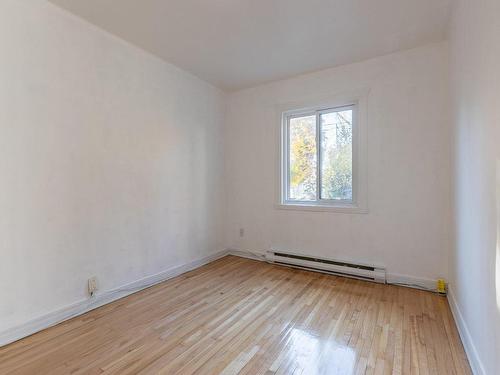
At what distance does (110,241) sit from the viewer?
2451mm

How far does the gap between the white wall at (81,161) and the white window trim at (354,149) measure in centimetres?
129

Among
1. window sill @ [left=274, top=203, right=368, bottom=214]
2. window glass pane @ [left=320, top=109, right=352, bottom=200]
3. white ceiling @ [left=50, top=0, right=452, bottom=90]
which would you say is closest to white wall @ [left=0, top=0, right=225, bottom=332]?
white ceiling @ [left=50, top=0, right=452, bottom=90]

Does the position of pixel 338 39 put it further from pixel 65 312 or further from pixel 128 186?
pixel 65 312

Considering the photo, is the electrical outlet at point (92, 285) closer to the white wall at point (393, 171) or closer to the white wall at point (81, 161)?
the white wall at point (81, 161)

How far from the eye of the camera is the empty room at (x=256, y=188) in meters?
1.65

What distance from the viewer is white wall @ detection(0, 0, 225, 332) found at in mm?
1842

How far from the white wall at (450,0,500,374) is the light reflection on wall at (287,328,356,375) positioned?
0.70 metres

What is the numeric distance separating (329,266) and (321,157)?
1.40 meters

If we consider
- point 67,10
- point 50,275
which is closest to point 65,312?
point 50,275

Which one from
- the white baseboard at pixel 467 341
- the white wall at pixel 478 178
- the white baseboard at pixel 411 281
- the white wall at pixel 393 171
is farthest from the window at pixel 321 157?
the white baseboard at pixel 467 341

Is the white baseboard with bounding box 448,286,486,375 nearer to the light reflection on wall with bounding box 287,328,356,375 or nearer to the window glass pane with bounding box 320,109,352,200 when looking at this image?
the light reflection on wall with bounding box 287,328,356,375

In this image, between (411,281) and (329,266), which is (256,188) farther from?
→ (411,281)

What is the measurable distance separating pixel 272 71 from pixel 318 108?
77 cm

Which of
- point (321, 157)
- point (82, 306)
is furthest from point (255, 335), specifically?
point (321, 157)
